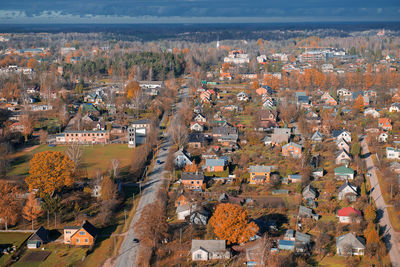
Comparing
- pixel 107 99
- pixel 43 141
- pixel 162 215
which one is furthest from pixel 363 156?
pixel 107 99

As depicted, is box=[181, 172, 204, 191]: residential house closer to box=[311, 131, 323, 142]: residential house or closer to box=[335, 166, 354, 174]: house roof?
box=[335, 166, 354, 174]: house roof

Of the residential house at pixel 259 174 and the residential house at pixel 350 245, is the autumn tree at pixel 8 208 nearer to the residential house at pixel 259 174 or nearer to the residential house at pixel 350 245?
the residential house at pixel 259 174

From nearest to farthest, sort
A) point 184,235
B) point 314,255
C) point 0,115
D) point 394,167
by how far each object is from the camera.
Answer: point 314,255
point 184,235
point 394,167
point 0,115

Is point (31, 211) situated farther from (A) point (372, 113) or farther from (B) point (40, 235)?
(A) point (372, 113)

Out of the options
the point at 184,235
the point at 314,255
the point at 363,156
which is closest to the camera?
the point at 314,255

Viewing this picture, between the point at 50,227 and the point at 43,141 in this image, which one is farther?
the point at 43,141

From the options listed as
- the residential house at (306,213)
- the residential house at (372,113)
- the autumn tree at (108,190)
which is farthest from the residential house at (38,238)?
the residential house at (372,113)

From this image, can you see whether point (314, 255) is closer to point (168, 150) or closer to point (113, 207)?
point (113, 207)
